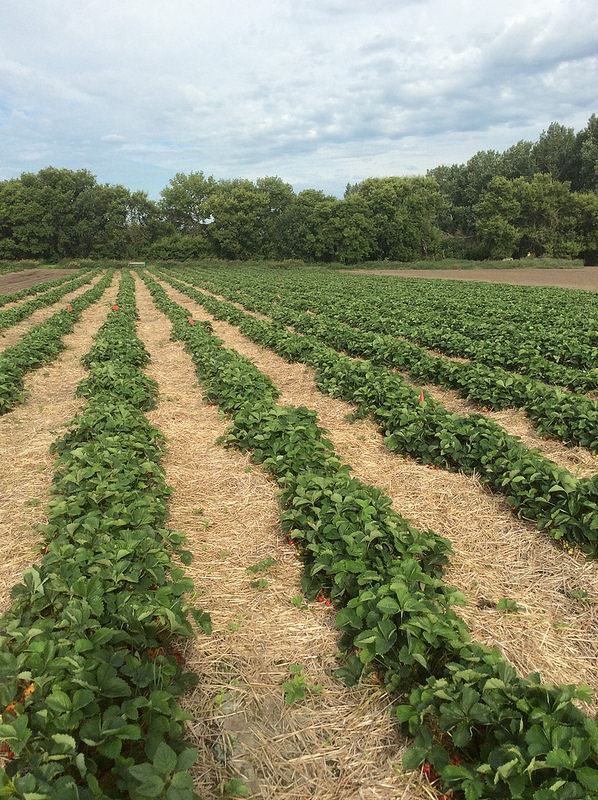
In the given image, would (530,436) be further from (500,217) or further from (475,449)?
(500,217)

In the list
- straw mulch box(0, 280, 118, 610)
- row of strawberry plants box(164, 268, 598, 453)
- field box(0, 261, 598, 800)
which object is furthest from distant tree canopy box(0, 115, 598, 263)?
field box(0, 261, 598, 800)

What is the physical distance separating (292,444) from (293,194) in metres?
71.1

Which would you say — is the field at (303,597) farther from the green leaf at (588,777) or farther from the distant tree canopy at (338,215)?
the distant tree canopy at (338,215)

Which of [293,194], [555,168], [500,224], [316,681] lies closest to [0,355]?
[316,681]

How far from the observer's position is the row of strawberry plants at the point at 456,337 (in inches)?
368

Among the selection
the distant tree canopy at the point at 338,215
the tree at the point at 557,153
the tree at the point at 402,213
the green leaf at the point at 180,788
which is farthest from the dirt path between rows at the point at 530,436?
the tree at the point at 557,153

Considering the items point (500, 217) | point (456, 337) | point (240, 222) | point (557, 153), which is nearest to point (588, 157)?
point (557, 153)

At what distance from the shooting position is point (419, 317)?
15547 mm

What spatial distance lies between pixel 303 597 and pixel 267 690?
89 cm

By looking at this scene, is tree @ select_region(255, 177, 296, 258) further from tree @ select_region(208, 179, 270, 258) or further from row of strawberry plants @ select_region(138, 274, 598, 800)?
row of strawberry plants @ select_region(138, 274, 598, 800)

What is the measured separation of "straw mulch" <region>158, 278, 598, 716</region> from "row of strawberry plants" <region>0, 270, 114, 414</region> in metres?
6.28

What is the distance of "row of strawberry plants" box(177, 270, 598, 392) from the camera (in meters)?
9.36

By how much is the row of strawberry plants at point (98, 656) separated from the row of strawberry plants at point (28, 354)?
5.11m

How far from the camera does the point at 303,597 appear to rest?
150 inches
